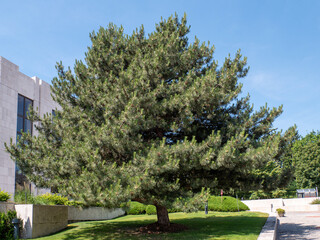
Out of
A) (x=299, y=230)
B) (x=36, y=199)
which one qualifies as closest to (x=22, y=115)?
(x=36, y=199)

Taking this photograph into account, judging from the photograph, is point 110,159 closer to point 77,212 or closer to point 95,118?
point 95,118

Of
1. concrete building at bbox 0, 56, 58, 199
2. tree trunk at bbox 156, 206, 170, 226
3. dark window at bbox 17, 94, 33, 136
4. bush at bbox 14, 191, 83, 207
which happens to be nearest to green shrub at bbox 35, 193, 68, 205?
bush at bbox 14, 191, 83, 207

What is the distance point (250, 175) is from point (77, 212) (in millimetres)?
9884

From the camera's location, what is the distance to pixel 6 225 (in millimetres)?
11641

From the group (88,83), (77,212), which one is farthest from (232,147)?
(77,212)

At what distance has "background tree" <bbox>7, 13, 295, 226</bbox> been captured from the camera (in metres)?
10.2

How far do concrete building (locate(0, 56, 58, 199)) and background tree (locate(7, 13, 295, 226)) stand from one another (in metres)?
7.21

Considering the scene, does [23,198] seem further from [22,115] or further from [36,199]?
[22,115]

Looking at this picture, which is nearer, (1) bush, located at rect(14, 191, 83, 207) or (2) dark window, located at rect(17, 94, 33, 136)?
(1) bush, located at rect(14, 191, 83, 207)

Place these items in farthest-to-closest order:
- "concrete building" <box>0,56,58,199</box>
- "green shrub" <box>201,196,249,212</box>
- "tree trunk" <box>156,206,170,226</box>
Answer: "green shrub" <box>201,196,249,212</box>
"concrete building" <box>0,56,58,199</box>
"tree trunk" <box>156,206,170,226</box>

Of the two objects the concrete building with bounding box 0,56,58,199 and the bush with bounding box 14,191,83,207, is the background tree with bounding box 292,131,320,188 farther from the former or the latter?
the bush with bounding box 14,191,83,207

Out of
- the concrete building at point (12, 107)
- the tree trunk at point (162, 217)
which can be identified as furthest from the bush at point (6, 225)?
the concrete building at point (12, 107)

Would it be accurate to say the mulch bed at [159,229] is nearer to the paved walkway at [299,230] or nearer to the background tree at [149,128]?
the background tree at [149,128]

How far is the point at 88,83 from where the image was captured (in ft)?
40.7
